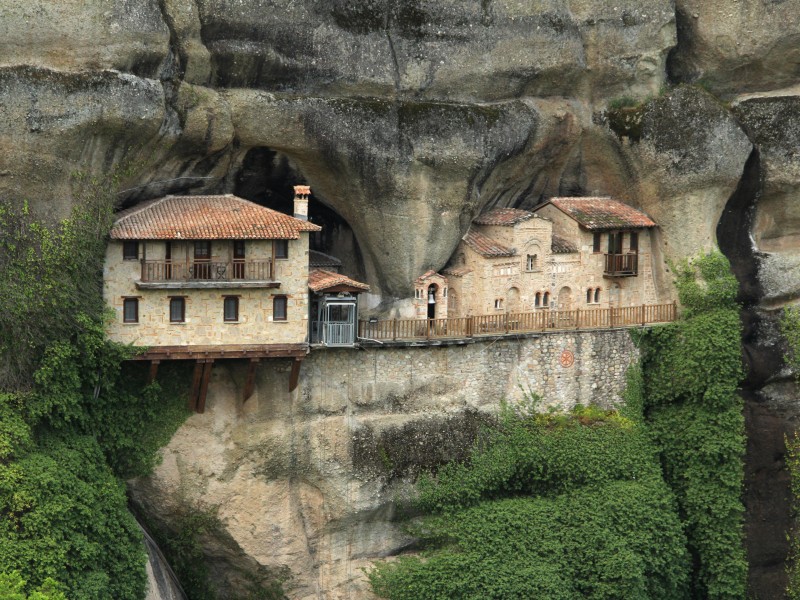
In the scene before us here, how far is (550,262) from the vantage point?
47.3 metres

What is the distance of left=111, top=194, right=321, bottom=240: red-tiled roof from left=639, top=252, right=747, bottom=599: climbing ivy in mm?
13723

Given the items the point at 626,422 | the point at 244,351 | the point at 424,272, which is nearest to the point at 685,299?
the point at 626,422

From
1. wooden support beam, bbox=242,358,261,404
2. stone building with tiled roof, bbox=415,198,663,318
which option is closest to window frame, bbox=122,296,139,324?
wooden support beam, bbox=242,358,261,404

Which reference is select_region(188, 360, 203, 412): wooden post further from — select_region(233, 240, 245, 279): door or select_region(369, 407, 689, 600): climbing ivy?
select_region(369, 407, 689, 600): climbing ivy

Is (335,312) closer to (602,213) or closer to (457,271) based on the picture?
(457,271)

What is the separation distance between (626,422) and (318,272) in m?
11.5

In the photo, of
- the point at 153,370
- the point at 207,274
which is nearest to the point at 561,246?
the point at 207,274

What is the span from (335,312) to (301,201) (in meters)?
3.42

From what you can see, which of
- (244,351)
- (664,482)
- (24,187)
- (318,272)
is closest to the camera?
(24,187)

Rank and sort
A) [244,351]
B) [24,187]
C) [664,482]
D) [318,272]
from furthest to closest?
[664,482] → [318,272] → [244,351] → [24,187]

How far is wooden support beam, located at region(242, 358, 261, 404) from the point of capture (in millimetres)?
40594

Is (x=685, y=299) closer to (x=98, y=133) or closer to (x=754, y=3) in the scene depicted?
(x=754, y=3)

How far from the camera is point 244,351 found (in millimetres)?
40188

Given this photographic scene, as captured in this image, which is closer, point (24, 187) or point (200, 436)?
point (24, 187)
